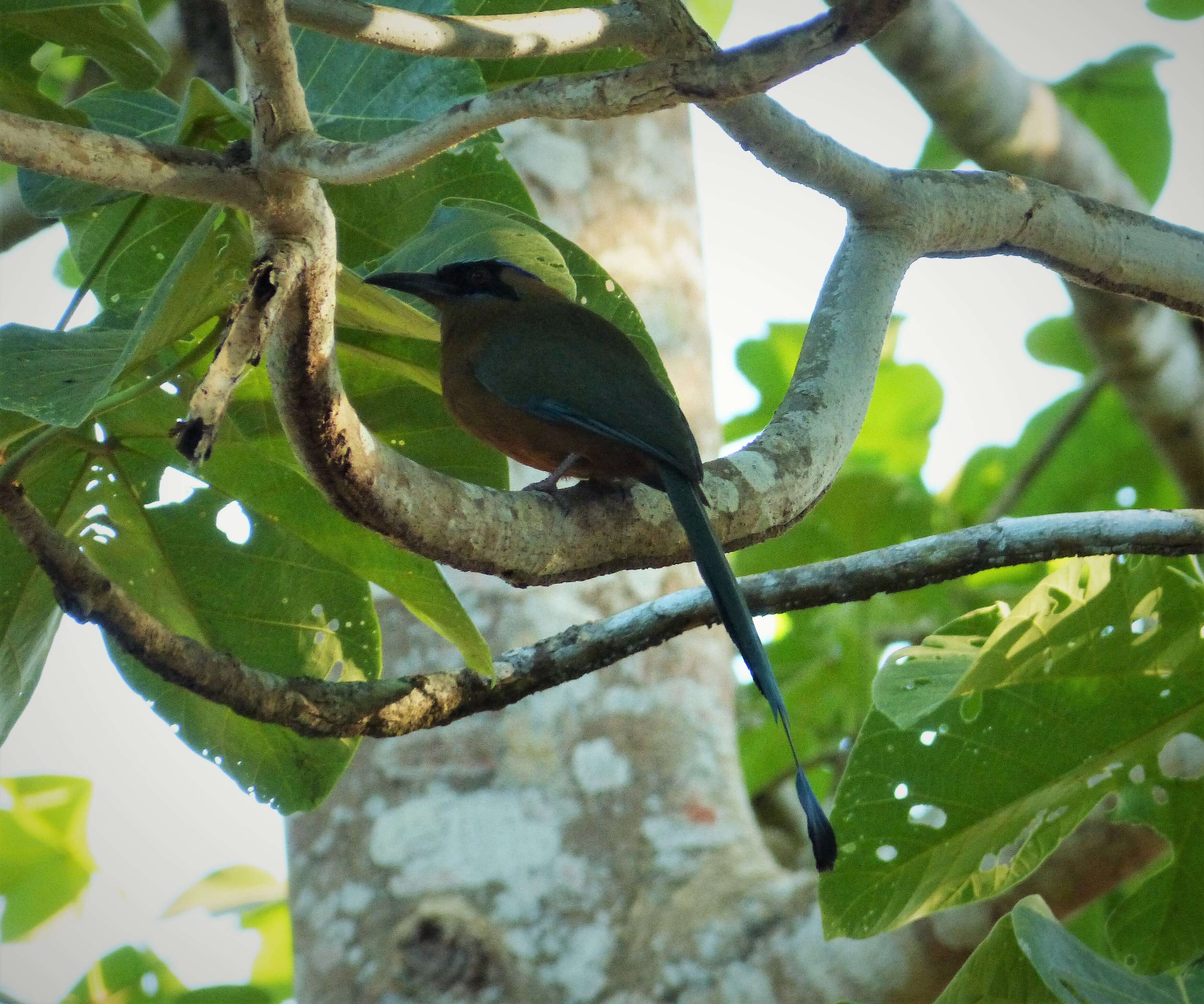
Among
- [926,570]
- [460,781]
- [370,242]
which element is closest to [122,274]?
[370,242]

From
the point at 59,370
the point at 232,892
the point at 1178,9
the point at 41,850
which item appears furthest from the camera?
the point at 232,892

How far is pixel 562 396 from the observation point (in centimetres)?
232

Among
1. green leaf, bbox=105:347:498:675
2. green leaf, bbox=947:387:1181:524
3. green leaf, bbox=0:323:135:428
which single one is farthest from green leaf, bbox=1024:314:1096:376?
green leaf, bbox=0:323:135:428

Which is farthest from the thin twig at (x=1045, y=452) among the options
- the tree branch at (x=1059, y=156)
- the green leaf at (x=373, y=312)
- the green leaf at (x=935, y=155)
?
the green leaf at (x=373, y=312)

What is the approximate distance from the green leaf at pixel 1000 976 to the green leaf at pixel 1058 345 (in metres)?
4.37

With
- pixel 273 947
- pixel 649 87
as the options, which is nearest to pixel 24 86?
pixel 649 87

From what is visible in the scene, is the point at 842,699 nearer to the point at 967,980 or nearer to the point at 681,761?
the point at 681,761

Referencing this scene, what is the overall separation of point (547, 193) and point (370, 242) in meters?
2.00

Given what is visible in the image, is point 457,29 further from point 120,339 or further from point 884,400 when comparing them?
point 884,400

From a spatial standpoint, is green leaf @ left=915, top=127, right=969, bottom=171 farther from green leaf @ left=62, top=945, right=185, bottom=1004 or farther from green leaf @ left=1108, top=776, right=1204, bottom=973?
green leaf @ left=62, top=945, right=185, bottom=1004

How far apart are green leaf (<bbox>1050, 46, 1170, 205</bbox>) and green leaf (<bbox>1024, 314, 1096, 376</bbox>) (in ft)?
3.55

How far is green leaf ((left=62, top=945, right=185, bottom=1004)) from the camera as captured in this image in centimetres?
359

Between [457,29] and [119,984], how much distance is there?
10.1 ft

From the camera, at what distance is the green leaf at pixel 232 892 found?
4.79 metres
